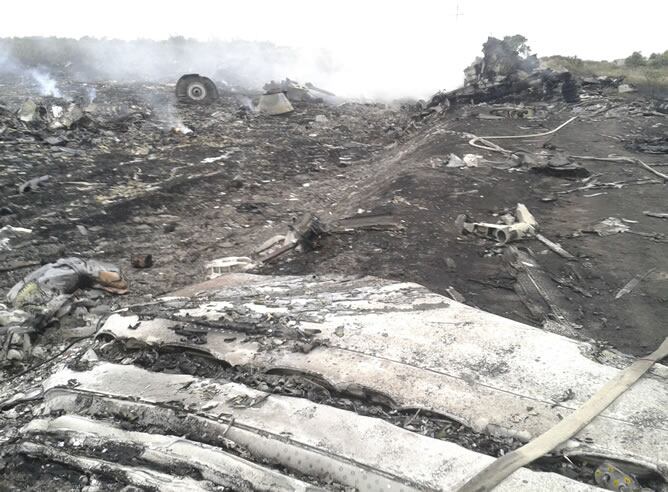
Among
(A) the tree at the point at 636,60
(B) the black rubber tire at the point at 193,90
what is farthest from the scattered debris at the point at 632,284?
(A) the tree at the point at 636,60

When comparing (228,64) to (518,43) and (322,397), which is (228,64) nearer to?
(518,43)

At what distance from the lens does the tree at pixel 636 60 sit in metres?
19.7

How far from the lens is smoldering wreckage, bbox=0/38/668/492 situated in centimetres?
188

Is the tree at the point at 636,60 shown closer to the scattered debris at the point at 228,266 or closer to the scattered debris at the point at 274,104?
the scattered debris at the point at 274,104

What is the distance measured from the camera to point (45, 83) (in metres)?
14.1

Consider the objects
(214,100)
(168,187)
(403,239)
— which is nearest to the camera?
(403,239)

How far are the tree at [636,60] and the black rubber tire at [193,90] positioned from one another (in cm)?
1894

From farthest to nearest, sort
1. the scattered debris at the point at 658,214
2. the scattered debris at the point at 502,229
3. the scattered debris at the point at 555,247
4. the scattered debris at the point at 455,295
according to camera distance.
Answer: the scattered debris at the point at 658,214 < the scattered debris at the point at 502,229 < the scattered debris at the point at 555,247 < the scattered debris at the point at 455,295

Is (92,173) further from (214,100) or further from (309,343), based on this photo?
(214,100)

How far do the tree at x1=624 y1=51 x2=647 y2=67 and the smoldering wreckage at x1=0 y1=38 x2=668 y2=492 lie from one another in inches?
621

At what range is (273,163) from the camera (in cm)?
820

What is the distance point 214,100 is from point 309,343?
1180 centimetres

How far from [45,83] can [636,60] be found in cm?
2414

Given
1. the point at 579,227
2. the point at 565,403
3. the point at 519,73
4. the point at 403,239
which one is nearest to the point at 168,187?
the point at 403,239
